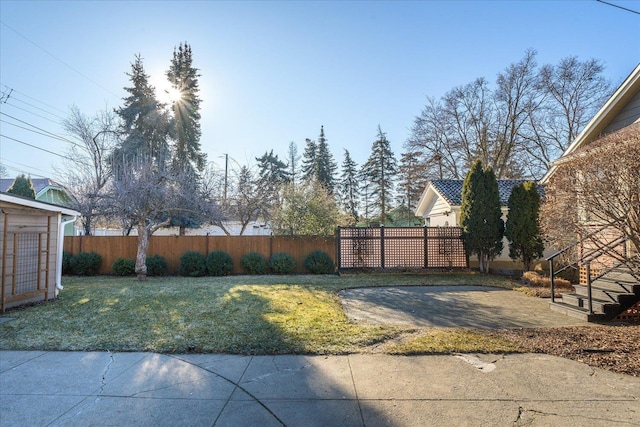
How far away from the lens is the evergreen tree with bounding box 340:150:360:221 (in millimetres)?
36812

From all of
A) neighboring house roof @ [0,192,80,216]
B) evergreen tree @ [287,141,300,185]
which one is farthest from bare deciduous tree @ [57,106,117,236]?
evergreen tree @ [287,141,300,185]

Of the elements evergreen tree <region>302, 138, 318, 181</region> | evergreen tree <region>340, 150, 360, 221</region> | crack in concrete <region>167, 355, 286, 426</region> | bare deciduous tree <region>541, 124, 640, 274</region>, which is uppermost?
evergreen tree <region>302, 138, 318, 181</region>

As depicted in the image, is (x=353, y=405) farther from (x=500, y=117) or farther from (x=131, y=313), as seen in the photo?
(x=500, y=117)

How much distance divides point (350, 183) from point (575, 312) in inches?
1254

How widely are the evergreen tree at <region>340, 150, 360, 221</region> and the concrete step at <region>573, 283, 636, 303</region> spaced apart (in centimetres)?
2985

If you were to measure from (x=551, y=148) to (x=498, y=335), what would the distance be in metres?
23.6

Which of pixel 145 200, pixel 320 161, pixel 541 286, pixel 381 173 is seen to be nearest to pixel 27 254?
pixel 145 200

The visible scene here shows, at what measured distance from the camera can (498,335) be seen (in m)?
4.81

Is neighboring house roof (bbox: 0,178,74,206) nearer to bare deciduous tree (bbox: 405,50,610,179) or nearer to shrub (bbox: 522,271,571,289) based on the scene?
shrub (bbox: 522,271,571,289)

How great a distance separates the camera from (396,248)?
12492mm

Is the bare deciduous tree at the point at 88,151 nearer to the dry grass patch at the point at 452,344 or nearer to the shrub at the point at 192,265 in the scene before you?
the shrub at the point at 192,265

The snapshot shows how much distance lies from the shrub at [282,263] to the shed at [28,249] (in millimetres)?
6425

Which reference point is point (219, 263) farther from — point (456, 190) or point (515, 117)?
point (515, 117)

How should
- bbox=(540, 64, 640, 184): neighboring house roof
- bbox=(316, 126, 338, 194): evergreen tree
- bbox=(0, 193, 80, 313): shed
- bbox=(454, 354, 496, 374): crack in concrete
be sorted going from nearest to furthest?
bbox=(454, 354, 496, 374): crack in concrete
bbox=(0, 193, 80, 313): shed
bbox=(540, 64, 640, 184): neighboring house roof
bbox=(316, 126, 338, 194): evergreen tree
